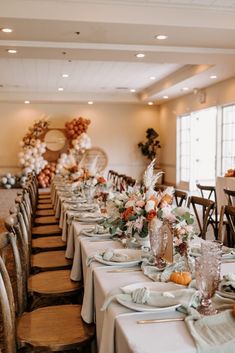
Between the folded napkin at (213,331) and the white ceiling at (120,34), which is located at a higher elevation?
the white ceiling at (120,34)

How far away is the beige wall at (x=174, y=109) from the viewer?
8.45m

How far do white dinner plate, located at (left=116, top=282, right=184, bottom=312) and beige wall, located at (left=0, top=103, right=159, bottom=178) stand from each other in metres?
11.2

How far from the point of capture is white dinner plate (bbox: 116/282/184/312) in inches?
54.0

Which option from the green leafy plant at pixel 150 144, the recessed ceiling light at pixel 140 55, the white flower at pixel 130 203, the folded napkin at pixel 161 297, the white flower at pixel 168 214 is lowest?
the folded napkin at pixel 161 297

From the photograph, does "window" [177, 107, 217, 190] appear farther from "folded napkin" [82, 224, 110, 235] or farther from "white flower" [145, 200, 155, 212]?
"white flower" [145, 200, 155, 212]

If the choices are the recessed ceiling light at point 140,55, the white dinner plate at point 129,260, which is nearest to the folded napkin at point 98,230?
the white dinner plate at point 129,260

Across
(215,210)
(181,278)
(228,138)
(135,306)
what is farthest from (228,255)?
(228,138)

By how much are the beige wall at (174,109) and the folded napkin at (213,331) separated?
7.46 m

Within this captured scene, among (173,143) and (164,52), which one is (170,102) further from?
(164,52)

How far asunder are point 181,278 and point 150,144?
36.6 feet

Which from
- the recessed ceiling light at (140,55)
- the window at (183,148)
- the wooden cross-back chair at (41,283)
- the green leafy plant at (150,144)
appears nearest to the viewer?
the wooden cross-back chair at (41,283)

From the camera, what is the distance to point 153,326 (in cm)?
128

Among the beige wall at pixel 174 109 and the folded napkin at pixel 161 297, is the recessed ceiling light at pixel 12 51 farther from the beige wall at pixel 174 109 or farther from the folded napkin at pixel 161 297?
the folded napkin at pixel 161 297

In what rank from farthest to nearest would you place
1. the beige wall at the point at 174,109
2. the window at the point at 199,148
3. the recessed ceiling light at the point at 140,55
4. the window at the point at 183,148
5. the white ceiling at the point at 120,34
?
the window at the point at 183,148
the window at the point at 199,148
the beige wall at the point at 174,109
the recessed ceiling light at the point at 140,55
the white ceiling at the point at 120,34
